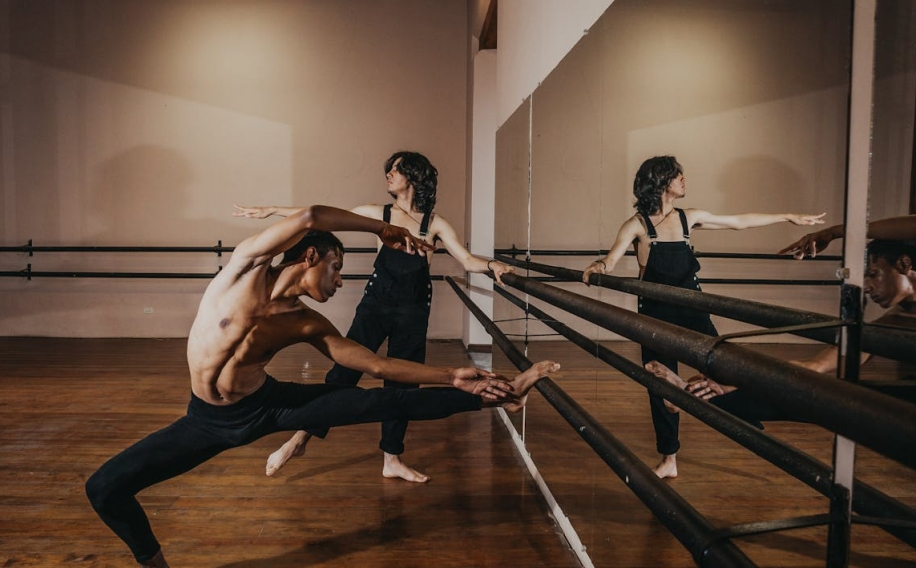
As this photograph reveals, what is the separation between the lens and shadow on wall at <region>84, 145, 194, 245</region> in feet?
23.2

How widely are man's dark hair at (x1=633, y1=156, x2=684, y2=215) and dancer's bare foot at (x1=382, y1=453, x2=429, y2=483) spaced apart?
1.95 meters

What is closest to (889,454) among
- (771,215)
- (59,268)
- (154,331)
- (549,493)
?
(771,215)

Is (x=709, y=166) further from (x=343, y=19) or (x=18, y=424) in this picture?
(x=343, y=19)

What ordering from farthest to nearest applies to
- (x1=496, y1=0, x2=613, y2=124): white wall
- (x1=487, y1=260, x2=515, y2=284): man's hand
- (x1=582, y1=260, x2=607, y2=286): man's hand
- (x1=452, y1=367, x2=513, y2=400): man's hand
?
(x1=487, y1=260, x2=515, y2=284): man's hand
(x1=496, y1=0, x2=613, y2=124): white wall
(x1=452, y1=367, x2=513, y2=400): man's hand
(x1=582, y1=260, x2=607, y2=286): man's hand

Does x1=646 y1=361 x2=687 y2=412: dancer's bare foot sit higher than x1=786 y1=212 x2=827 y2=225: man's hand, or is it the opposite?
x1=786 y1=212 x2=827 y2=225: man's hand

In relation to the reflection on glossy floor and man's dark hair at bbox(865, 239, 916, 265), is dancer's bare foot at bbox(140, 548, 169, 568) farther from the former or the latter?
man's dark hair at bbox(865, 239, 916, 265)

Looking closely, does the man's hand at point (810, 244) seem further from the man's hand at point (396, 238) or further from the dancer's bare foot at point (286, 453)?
the dancer's bare foot at point (286, 453)

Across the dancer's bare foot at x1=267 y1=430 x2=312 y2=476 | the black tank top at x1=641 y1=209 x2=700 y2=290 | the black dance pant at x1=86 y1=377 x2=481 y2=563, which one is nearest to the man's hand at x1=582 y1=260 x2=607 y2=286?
the black tank top at x1=641 y1=209 x2=700 y2=290

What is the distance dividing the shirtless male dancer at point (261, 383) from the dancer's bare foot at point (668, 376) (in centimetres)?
56

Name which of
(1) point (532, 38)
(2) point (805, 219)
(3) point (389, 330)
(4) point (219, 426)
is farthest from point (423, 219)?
(2) point (805, 219)

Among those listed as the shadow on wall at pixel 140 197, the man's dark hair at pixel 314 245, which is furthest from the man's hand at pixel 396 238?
the shadow on wall at pixel 140 197

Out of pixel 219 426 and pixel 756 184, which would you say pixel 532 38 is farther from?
pixel 756 184

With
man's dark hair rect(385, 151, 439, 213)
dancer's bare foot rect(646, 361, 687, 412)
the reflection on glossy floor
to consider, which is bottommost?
the reflection on glossy floor

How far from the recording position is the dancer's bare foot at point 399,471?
3.01 m
